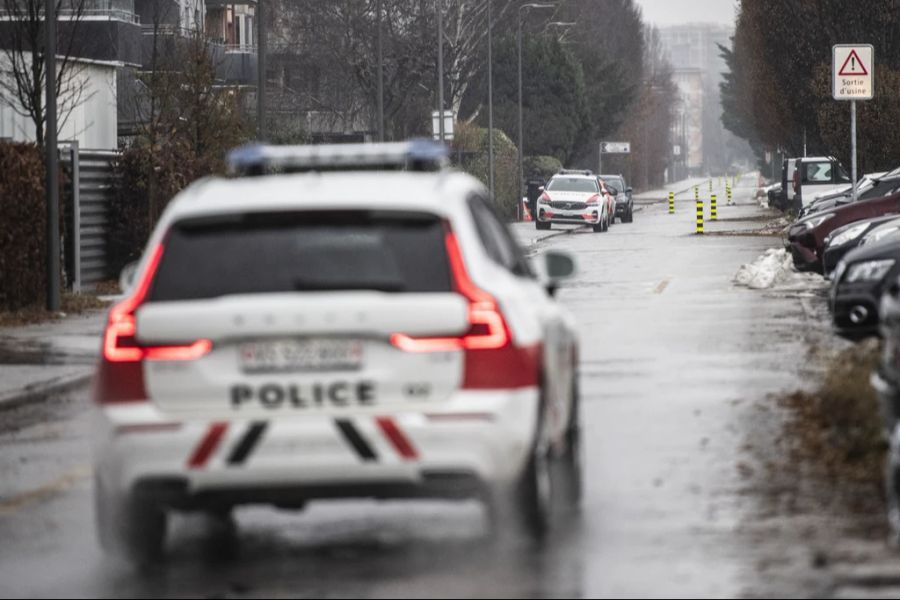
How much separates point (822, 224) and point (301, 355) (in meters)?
22.5

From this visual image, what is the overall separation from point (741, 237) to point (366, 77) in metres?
27.0

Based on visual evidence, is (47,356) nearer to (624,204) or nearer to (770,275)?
(770,275)

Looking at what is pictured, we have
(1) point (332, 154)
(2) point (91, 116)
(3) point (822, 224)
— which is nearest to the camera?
(1) point (332, 154)

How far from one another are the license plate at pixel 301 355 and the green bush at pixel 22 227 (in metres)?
17.0

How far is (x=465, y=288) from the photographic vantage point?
8.64 meters

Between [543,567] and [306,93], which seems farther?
[306,93]

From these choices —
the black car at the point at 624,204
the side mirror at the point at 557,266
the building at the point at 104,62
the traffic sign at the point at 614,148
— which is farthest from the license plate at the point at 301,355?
the traffic sign at the point at 614,148

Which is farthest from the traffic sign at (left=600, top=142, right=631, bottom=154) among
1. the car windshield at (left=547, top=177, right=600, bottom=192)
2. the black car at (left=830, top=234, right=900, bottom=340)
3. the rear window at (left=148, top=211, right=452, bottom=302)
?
the rear window at (left=148, top=211, right=452, bottom=302)

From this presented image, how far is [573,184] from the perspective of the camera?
202ft

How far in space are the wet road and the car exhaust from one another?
2944 millimetres

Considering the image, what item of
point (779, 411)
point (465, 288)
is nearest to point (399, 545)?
point (465, 288)

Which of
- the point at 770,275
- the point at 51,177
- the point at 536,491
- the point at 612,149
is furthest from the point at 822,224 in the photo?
the point at 612,149

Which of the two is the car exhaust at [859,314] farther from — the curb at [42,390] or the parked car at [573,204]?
the parked car at [573,204]

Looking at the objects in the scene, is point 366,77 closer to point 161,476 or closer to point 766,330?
point 766,330
